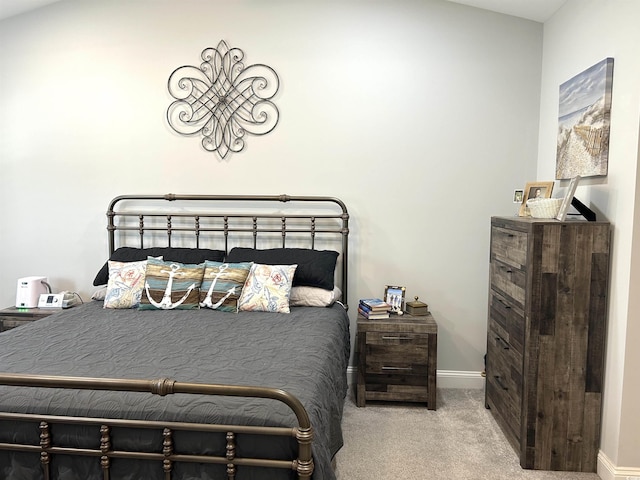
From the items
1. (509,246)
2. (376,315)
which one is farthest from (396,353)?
(509,246)

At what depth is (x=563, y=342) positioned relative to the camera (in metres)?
2.41

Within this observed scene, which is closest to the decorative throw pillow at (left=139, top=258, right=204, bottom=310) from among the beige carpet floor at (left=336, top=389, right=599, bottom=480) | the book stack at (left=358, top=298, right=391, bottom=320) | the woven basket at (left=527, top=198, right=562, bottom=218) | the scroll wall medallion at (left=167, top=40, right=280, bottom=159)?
the scroll wall medallion at (left=167, top=40, right=280, bottom=159)

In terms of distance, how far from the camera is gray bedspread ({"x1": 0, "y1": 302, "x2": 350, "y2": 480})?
5.45 feet

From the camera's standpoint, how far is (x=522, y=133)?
3.42 m

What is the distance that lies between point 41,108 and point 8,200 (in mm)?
764

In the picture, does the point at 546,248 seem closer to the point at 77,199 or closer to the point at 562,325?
the point at 562,325

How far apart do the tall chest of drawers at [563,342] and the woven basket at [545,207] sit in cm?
24

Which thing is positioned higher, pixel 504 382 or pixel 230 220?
pixel 230 220

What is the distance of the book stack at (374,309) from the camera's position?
10.7ft

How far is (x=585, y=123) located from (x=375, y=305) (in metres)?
1.60

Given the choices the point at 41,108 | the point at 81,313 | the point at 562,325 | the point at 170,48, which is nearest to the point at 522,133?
the point at 562,325

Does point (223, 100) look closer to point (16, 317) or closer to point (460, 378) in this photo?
point (16, 317)

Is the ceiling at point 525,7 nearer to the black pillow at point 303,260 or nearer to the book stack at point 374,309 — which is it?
the black pillow at point 303,260

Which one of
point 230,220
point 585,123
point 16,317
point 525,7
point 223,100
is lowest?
point 16,317
